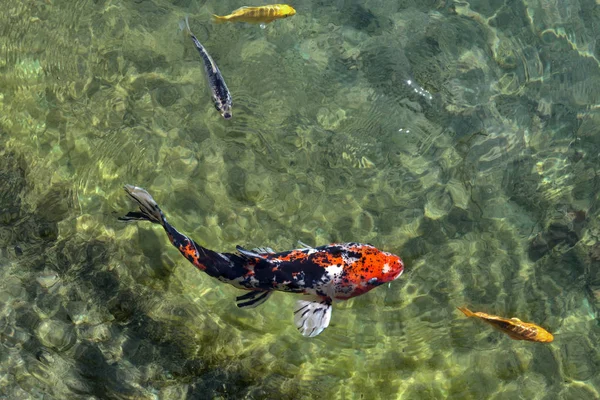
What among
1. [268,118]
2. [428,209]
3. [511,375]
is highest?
[268,118]

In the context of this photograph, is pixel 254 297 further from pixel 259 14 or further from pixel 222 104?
pixel 259 14

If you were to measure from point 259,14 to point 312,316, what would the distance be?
3.79m

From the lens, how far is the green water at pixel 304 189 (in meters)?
6.07

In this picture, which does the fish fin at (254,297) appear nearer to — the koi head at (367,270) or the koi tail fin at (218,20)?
the koi head at (367,270)

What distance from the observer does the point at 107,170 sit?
23.4ft

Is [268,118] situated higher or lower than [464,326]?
higher

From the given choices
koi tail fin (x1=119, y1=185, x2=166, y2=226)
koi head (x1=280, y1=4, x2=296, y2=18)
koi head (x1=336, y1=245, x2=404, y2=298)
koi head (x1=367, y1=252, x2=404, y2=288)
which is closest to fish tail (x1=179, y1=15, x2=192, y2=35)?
koi head (x1=280, y1=4, x2=296, y2=18)

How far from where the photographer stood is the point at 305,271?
17.2 feet

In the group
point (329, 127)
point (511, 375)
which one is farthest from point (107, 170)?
point (511, 375)

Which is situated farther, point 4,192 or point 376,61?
point 376,61

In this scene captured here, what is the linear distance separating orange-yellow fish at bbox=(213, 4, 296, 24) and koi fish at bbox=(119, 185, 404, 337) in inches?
126

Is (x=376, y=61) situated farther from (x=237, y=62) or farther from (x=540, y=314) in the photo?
(x=540, y=314)

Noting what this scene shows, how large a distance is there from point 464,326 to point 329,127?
2.75 meters

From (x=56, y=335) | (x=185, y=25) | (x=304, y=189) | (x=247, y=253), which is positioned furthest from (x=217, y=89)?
(x=56, y=335)
